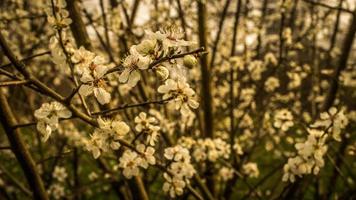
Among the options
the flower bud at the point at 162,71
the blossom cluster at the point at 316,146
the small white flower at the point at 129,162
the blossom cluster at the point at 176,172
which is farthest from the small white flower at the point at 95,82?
the blossom cluster at the point at 316,146

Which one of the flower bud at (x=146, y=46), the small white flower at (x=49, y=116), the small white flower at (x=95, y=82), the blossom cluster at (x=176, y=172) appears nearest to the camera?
the flower bud at (x=146, y=46)

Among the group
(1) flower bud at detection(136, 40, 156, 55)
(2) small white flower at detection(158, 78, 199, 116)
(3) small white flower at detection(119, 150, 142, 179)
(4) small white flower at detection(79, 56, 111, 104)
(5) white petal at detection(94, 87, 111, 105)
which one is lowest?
(3) small white flower at detection(119, 150, 142, 179)

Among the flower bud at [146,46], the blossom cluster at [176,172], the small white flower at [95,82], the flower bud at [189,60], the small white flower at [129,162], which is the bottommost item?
the blossom cluster at [176,172]

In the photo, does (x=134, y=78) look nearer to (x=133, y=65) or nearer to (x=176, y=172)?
(x=133, y=65)

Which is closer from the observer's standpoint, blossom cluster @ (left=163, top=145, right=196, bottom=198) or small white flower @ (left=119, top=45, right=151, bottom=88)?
small white flower @ (left=119, top=45, right=151, bottom=88)

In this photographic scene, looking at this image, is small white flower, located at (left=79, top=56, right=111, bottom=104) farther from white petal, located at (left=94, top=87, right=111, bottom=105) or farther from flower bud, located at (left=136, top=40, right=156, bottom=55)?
flower bud, located at (left=136, top=40, right=156, bottom=55)

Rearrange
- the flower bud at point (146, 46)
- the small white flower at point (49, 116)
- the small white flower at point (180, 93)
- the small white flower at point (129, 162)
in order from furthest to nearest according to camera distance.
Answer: the small white flower at point (129, 162) → the small white flower at point (180, 93) → the small white flower at point (49, 116) → the flower bud at point (146, 46)

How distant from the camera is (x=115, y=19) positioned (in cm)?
480

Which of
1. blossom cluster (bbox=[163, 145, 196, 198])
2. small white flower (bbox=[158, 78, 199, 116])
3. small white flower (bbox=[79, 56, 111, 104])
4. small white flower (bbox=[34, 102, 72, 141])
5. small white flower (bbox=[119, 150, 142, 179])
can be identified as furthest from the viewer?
blossom cluster (bbox=[163, 145, 196, 198])

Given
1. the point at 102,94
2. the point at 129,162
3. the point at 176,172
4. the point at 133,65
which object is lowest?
the point at 176,172

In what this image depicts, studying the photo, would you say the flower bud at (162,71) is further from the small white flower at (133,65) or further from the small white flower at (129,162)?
the small white flower at (129,162)

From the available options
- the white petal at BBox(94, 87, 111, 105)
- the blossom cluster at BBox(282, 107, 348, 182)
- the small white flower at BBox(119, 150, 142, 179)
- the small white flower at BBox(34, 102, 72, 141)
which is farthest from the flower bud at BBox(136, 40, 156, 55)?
the blossom cluster at BBox(282, 107, 348, 182)

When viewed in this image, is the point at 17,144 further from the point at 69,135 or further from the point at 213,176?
the point at 69,135

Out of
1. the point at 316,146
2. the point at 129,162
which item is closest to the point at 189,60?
the point at 129,162
